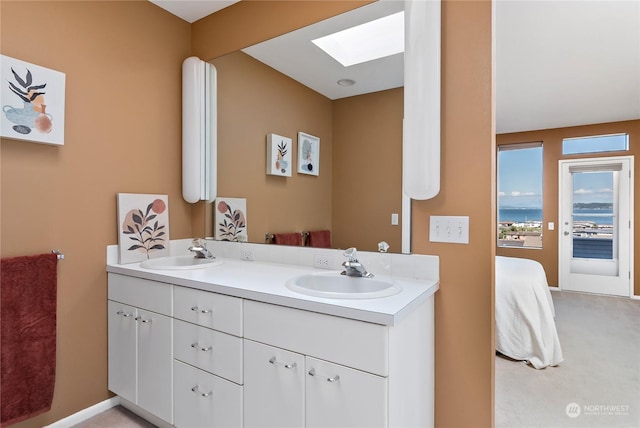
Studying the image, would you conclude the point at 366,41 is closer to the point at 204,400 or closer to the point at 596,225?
the point at 204,400

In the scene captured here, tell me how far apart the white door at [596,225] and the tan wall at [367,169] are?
5.04 metres

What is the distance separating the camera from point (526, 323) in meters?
2.72

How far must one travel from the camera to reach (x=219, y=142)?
7.69 ft

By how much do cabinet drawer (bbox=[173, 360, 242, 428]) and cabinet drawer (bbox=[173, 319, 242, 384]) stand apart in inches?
1.5

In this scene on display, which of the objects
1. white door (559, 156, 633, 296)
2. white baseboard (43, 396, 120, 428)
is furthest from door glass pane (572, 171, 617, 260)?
white baseboard (43, 396, 120, 428)

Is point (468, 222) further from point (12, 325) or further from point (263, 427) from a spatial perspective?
point (12, 325)

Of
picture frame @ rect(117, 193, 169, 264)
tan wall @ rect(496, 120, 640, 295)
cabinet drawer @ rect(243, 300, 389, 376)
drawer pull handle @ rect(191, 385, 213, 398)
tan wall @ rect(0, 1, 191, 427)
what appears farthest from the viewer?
tan wall @ rect(496, 120, 640, 295)

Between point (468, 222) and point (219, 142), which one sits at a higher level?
point (219, 142)

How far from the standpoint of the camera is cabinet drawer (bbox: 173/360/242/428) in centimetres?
146

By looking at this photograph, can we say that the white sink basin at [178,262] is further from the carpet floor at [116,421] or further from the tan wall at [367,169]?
the carpet floor at [116,421]

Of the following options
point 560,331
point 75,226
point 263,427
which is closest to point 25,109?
point 75,226

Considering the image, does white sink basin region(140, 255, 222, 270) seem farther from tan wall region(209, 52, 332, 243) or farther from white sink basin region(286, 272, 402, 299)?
white sink basin region(286, 272, 402, 299)

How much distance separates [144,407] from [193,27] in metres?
2.53

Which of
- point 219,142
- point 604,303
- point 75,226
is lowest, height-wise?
point 604,303
